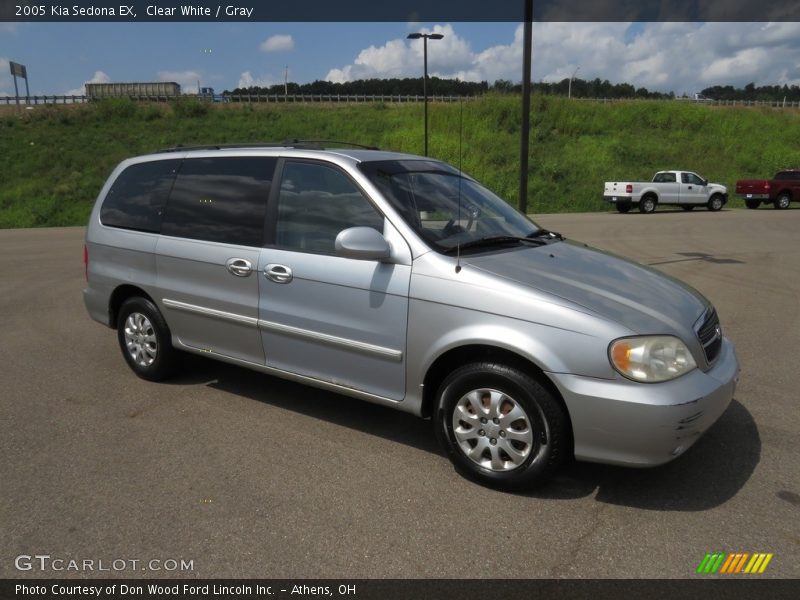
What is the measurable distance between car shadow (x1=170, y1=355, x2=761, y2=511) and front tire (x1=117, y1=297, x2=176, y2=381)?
0.24m

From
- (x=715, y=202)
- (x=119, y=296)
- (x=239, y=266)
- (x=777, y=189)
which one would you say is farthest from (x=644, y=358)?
→ (x=777, y=189)

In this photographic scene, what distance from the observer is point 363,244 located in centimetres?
369

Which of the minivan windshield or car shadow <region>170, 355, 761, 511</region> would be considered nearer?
car shadow <region>170, 355, 761, 511</region>

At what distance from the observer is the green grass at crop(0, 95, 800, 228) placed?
3197 cm

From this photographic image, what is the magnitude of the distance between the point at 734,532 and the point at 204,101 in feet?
174

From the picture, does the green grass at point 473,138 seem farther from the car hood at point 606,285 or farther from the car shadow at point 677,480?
the car shadow at point 677,480

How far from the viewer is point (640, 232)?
1755 cm

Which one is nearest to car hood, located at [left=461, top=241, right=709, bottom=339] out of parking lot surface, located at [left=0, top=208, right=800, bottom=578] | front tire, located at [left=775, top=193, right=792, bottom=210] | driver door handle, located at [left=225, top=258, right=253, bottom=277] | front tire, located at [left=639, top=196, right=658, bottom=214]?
parking lot surface, located at [left=0, top=208, right=800, bottom=578]

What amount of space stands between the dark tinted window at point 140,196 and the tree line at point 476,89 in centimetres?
218

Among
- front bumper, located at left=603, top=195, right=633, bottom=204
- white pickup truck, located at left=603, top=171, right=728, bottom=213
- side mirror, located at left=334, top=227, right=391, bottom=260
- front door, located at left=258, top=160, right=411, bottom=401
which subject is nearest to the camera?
side mirror, located at left=334, top=227, right=391, bottom=260

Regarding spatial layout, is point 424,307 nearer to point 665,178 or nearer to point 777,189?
point 665,178

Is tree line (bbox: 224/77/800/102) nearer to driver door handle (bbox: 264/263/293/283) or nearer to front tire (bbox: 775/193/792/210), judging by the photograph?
driver door handle (bbox: 264/263/293/283)

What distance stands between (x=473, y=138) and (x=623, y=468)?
37.0 meters

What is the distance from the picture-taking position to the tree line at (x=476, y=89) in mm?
5215
